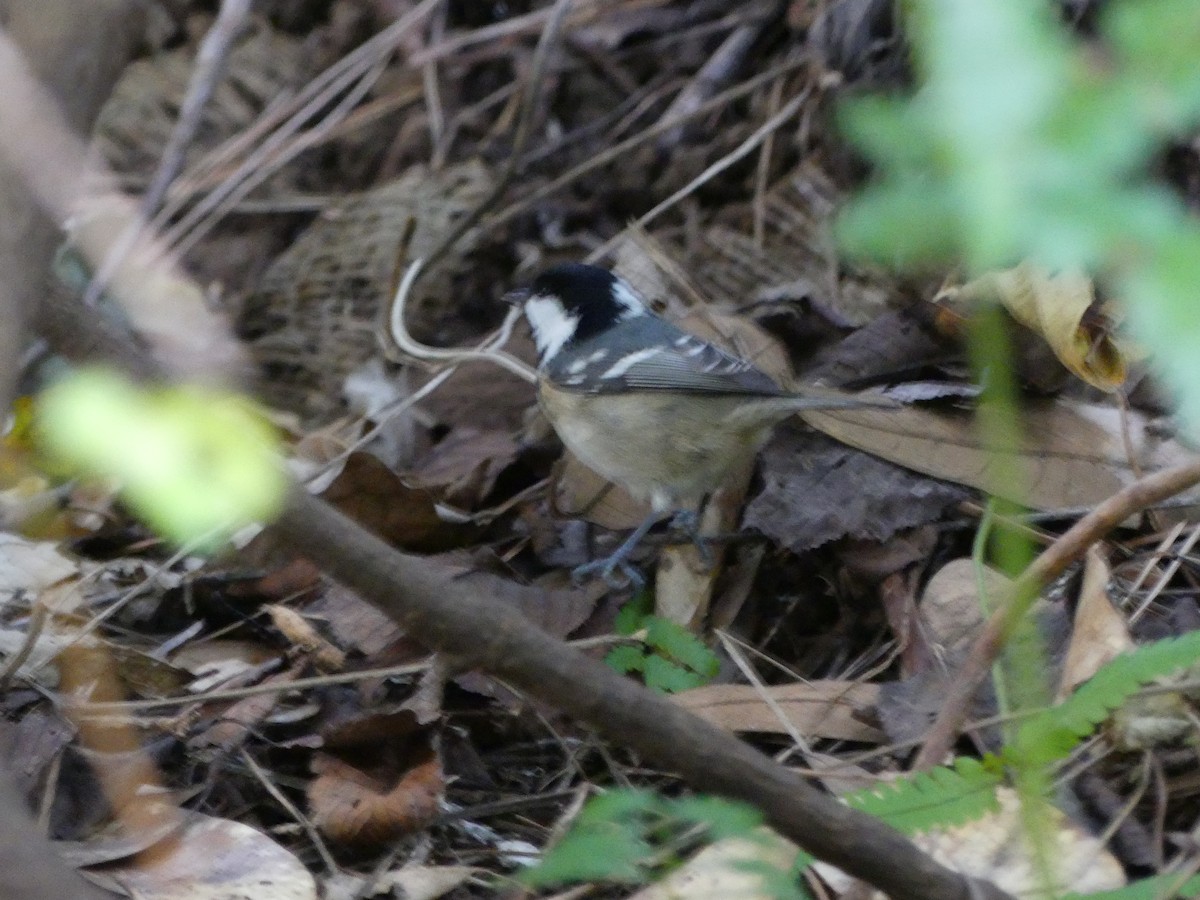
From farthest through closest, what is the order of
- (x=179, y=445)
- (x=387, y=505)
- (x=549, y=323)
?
(x=549, y=323) < (x=387, y=505) < (x=179, y=445)

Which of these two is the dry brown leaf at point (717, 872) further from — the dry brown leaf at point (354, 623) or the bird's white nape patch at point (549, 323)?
the bird's white nape patch at point (549, 323)

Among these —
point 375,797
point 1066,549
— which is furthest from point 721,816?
point 375,797

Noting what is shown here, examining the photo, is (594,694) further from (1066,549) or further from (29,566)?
(29,566)

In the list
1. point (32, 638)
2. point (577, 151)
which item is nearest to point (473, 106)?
point (577, 151)

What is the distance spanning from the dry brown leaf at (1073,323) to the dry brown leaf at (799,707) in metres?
0.72

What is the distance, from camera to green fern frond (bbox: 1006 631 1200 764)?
172 centimetres

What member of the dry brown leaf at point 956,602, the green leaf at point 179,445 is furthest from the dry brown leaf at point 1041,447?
the green leaf at point 179,445

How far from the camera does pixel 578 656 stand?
1529 mm

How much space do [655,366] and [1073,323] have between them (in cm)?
115

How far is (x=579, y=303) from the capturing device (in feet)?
12.7

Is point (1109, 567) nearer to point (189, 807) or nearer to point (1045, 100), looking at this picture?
point (189, 807)

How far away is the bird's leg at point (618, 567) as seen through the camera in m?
3.12

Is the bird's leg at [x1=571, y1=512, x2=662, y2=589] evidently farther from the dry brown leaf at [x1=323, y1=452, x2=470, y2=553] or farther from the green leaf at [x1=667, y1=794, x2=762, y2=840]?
the green leaf at [x1=667, y1=794, x2=762, y2=840]

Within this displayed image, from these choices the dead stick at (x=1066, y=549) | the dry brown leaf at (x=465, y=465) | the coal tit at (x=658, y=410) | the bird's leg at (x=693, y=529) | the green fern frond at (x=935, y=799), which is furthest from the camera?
the dry brown leaf at (x=465, y=465)
